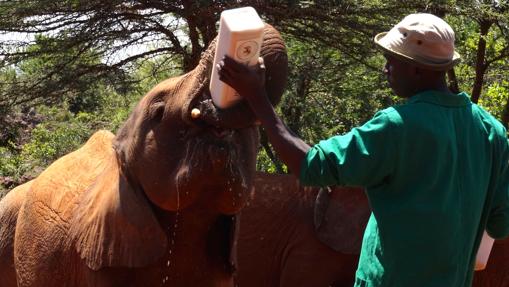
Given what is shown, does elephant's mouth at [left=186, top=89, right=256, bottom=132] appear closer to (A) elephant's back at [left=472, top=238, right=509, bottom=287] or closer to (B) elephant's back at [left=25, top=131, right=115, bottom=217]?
(B) elephant's back at [left=25, top=131, right=115, bottom=217]

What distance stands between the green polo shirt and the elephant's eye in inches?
39.0

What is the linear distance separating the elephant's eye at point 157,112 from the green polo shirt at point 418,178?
991 mm

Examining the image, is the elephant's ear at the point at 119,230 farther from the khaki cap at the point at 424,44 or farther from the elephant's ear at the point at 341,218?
the elephant's ear at the point at 341,218

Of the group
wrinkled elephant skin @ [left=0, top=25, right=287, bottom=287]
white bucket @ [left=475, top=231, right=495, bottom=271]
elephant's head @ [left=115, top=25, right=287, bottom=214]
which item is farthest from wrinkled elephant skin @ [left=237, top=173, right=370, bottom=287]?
white bucket @ [left=475, top=231, right=495, bottom=271]

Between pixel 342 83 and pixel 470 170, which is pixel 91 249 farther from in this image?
pixel 342 83

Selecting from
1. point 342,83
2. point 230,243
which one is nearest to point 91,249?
point 230,243

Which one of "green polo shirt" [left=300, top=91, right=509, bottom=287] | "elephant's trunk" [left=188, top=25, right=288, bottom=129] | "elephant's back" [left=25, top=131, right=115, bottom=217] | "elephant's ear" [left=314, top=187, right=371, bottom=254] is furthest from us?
"elephant's ear" [left=314, top=187, right=371, bottom=254]

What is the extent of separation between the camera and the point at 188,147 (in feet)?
10.5

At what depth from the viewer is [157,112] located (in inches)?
135

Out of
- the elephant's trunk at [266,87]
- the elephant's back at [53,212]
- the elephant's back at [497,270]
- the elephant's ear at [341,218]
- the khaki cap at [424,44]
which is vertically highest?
the khaki cap at [424,44]

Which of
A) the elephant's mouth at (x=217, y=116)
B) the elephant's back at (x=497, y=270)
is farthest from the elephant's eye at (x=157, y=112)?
the elephant's back at (x=497, y=270)

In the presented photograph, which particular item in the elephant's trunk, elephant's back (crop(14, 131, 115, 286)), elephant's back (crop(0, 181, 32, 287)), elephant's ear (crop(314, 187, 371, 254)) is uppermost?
the elephant's trunk

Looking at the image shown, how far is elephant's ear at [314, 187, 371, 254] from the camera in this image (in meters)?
6.54

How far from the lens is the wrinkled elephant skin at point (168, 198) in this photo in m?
3.13
